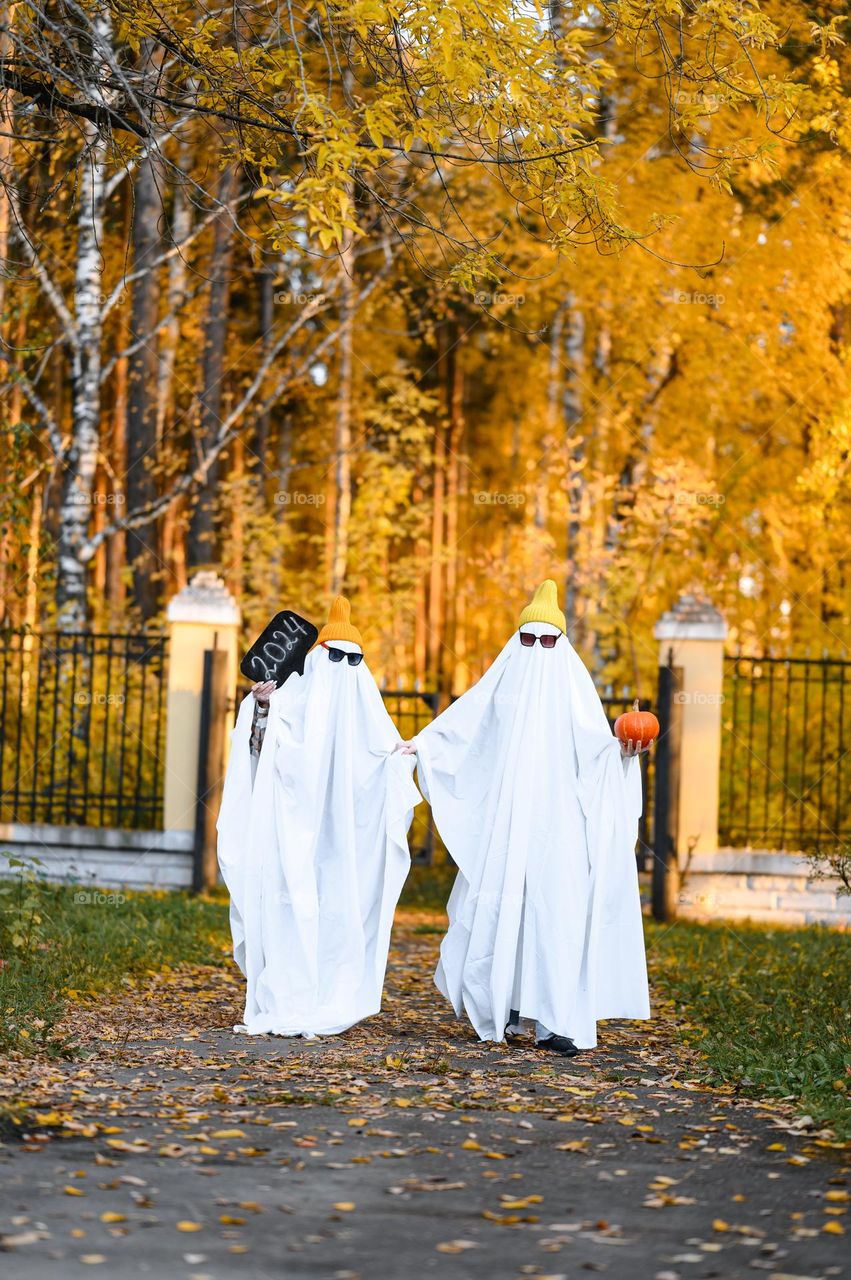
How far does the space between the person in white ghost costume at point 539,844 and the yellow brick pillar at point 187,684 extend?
5475 mm

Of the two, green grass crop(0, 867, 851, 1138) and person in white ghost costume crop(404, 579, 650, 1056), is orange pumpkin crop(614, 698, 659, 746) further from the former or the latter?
green grass crop(0, 867, 851, 1138)

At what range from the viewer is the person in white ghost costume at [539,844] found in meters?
7.57

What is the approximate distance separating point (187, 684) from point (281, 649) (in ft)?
17.5

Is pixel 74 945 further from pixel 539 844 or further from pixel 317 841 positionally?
pixel 539 844

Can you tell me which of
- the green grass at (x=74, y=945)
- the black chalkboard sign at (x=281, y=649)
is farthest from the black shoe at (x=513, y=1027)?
the green grass at (x=74, y=945)

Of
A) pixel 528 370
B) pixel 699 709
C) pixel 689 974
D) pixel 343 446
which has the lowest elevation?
pixel 689 974

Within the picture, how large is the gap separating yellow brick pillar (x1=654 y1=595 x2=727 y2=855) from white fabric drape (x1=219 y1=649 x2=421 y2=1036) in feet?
17.0

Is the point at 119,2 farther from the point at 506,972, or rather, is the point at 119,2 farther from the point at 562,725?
the point at 506,972

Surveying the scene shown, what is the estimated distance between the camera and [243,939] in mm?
7922

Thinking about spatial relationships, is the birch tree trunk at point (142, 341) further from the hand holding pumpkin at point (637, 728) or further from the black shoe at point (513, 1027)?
the black shoe at point (513, 1027)

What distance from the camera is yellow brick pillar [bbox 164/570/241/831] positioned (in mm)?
13258

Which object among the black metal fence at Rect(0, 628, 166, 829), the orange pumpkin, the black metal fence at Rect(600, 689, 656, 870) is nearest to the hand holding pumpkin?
the orange pumpkin

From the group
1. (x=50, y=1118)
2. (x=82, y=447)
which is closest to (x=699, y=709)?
(x=82, y=447)

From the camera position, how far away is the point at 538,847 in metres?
7.77
